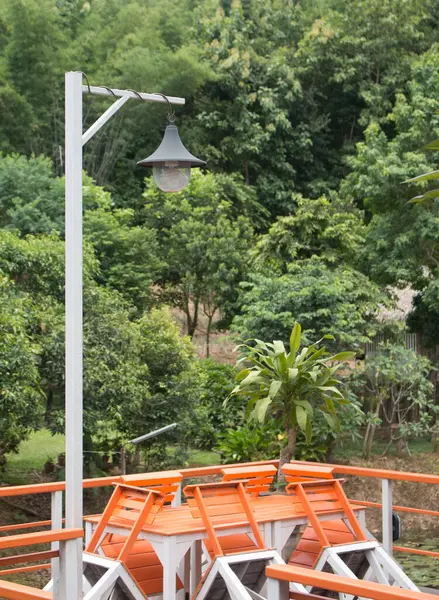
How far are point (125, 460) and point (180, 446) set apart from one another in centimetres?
83

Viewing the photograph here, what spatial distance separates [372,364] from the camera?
14.2 meters

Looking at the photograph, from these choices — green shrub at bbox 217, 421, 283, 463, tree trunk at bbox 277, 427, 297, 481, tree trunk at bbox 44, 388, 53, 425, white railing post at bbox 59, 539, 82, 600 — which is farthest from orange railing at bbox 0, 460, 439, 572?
green shrub at bbox 217, 421, 283, 463

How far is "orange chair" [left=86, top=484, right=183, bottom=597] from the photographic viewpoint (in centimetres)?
456

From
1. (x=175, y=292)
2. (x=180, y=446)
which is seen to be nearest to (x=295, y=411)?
(x=180, y=446)

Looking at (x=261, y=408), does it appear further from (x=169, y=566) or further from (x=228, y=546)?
(x=169, y=566)

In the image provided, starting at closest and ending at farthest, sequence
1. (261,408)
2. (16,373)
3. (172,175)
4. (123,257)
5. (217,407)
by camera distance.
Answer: (172,175)
(261,408)
(16,373)
(217,407)
(123,257)

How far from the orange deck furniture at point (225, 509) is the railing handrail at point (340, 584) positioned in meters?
1.88

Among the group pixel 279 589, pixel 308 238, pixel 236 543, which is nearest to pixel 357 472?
pixel 236 543

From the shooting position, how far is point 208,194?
18266 millimetres

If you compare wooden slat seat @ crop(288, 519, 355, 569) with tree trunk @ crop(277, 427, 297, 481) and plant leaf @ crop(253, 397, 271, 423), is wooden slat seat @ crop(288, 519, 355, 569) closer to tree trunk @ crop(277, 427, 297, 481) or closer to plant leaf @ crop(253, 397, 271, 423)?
plant leaf @ crop(253, 397, 271, 423)

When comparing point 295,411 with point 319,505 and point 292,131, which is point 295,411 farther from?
point 292,131

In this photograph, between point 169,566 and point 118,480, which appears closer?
point 169,566

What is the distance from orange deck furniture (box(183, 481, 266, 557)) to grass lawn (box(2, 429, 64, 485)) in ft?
25.7

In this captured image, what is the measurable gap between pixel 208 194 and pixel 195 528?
1406 cm
